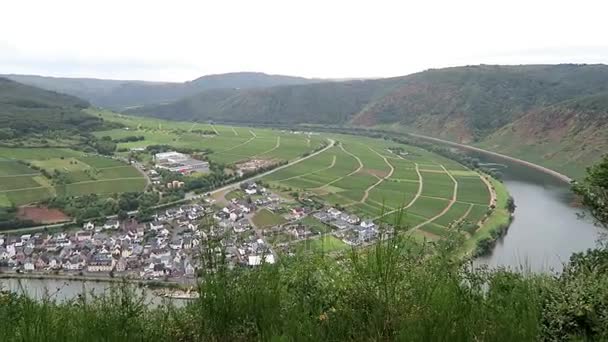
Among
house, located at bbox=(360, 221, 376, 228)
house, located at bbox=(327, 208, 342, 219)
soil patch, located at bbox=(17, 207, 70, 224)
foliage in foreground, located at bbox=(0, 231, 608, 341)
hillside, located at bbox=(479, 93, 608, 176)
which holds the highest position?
foliage in foreground, located at bbox=(0, 231, 608, 341)

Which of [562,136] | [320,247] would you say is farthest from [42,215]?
[562,136]

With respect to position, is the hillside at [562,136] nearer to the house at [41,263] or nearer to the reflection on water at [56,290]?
the house at [41,263]

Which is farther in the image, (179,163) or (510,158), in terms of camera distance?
(510,158)

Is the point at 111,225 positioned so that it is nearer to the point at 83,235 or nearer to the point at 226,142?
the point at 83,235

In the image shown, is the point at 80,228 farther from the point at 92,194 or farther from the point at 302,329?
the point at 302,329

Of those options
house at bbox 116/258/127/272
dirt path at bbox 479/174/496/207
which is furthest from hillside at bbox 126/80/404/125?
house at bbox 116/258/127/272

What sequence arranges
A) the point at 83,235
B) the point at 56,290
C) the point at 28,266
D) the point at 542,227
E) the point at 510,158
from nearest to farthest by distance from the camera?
the point at 56,290
the point at 28,266
the point at 83,235
the point at 542,227
the point at 510,158

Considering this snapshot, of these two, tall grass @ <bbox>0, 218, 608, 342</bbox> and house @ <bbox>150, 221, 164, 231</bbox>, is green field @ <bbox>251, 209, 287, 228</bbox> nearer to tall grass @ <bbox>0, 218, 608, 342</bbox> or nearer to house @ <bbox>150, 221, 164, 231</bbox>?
house @ <bbox>150, 221, 164, 231</bbox>
